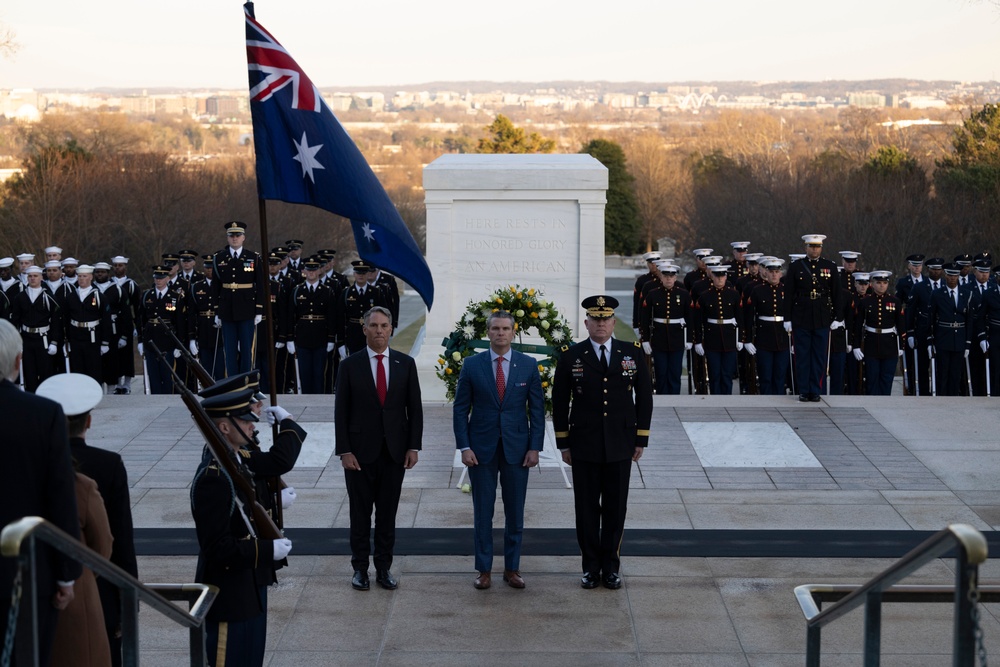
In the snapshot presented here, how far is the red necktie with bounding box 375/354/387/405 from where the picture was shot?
700 centimetres

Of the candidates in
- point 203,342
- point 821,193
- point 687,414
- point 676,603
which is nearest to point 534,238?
point 687,414

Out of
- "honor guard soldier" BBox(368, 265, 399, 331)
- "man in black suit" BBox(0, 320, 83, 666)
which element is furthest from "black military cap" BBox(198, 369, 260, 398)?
"honor guard soldier" BBox(368, 265, 399, 331)

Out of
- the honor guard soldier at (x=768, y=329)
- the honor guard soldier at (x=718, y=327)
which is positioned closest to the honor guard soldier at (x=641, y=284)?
the honor guard soldier at (x=718, y=327)

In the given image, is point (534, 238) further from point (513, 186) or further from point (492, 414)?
point (492, 414)

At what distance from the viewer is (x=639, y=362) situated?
23.5 feet

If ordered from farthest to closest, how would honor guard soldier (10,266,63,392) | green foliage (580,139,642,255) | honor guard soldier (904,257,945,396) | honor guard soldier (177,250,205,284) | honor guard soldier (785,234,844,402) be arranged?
green foliage (580,139,642,255) → honor guard soldier (177,250,205,284) → honor guard soldier (904,257,945,396) → honor guard soldier (10,266,63,392) → honor guard soldier (785,234,844,402)

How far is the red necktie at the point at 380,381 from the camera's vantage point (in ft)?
23.0

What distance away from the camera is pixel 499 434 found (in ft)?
23.1

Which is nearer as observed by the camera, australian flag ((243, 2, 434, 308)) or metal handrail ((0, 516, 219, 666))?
metal handrail ((0, 516, 219, 666))

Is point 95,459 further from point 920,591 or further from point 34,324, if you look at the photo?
point 34,324

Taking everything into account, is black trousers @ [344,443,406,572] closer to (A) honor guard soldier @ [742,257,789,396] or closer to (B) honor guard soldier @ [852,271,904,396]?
(A) honor guard soldier @ [742,257,789,396]

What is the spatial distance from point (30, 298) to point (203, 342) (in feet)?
6.36

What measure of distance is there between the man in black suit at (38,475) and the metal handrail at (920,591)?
2.46 m

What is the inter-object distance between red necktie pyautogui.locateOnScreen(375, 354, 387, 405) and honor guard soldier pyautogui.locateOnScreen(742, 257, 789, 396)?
7.45 meters
